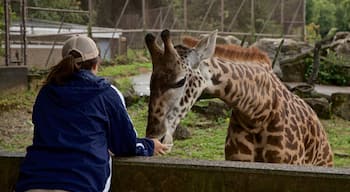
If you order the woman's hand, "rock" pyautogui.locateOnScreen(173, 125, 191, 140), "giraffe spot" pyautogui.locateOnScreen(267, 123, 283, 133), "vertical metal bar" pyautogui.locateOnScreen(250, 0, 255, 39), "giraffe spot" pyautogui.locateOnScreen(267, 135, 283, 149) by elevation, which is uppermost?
"vertical metal bar" pyautogui.locateOnScreen(250, 0, 255, 39)

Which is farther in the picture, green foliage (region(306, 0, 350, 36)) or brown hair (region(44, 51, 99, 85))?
green foliage (region(306, 0, 350, 36))

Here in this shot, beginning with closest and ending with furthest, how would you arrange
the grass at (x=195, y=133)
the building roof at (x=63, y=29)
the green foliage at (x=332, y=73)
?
the grass at (x=195, y=133)
the green foliage at (x=332, y=73)
the building roof at (x=63, y=29)

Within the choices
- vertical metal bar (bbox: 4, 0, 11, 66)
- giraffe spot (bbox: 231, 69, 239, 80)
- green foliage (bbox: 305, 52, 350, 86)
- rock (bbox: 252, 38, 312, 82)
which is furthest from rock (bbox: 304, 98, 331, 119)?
giraffe spot (bbox: 231, 69, 239, 80)

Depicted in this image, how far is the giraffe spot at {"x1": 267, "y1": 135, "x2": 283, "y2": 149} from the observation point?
12.8ft

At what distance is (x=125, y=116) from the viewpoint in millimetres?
2699

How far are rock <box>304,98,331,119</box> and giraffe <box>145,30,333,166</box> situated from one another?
18.6 ft

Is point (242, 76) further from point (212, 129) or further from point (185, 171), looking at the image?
point (212, 129)

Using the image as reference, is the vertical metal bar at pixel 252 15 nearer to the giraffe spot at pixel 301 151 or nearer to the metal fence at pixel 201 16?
the metal fence at pixel 201 16

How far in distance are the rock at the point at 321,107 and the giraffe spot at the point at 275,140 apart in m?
6.25

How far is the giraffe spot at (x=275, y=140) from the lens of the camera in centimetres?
389

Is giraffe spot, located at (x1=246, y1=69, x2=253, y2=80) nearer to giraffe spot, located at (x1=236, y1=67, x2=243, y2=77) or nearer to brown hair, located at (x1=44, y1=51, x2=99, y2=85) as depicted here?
giraffe spot, located at (x1=236, y1=67, x2=243, y2=77)

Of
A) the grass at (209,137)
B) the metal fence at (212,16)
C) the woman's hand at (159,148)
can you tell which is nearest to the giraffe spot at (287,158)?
the woman's hand at (159,148)

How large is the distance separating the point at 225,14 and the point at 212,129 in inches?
418

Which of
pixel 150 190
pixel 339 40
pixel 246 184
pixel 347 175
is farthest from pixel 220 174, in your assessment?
pixel 339 40
